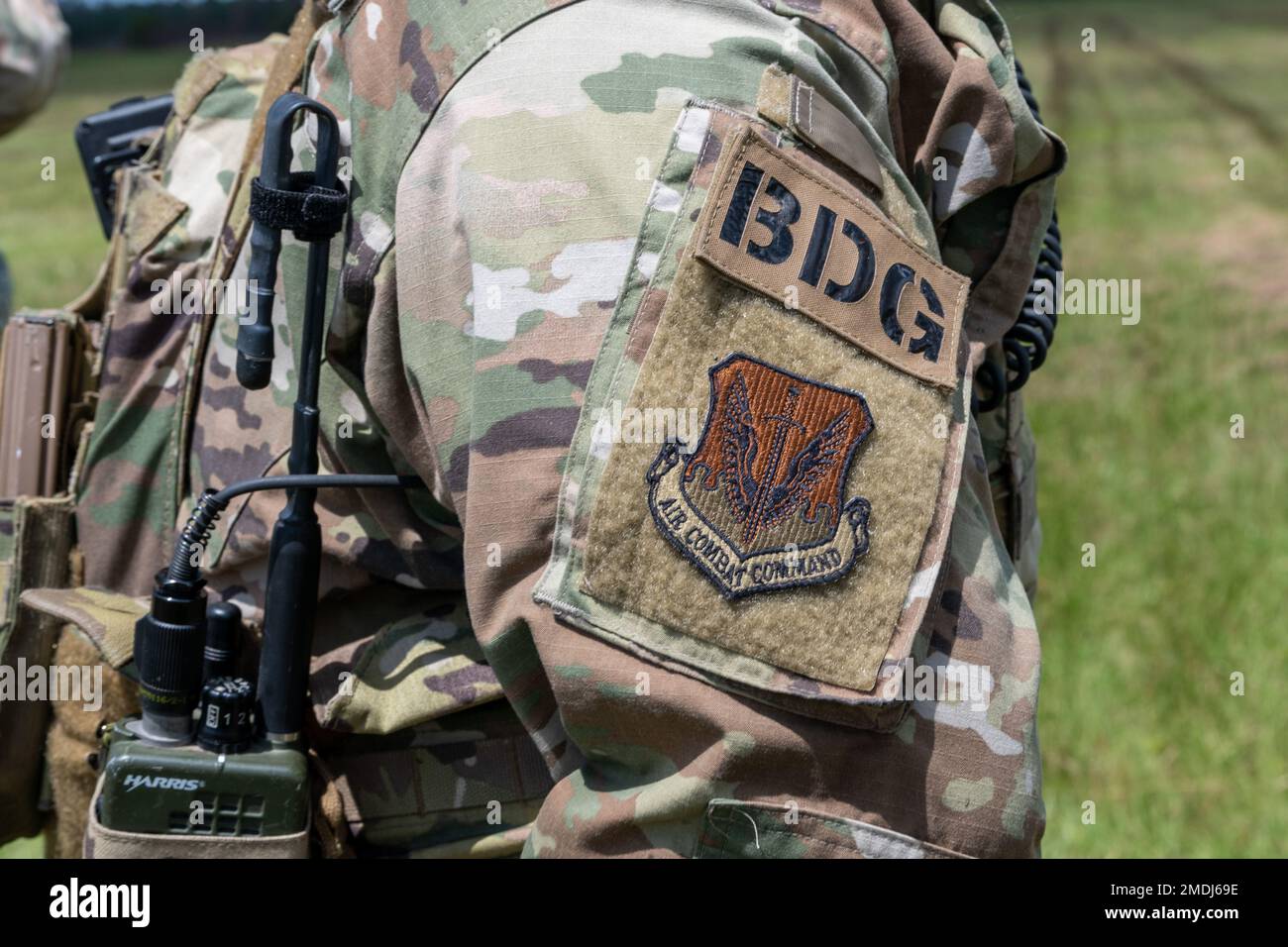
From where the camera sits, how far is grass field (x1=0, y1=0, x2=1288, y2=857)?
3.47m

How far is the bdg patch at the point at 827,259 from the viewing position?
1253 millimetres

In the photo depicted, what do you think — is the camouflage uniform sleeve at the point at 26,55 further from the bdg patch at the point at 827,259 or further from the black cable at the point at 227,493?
the bdg patch at the point at 827,259

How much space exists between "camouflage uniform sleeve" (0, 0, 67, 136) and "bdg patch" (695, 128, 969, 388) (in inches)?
83.2

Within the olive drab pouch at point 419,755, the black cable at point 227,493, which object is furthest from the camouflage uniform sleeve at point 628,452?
the olive drab pouch at point 419,755

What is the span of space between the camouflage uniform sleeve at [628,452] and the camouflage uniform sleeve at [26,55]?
179 centimetres

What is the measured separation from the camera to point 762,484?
1.24 m

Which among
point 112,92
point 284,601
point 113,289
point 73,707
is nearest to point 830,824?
point 284,601

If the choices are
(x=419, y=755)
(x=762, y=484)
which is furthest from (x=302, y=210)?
(x=419, y=755)

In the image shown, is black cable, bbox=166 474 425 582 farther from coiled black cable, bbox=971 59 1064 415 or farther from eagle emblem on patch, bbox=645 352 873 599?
coiled black cable, bbox=971 59 1064 415

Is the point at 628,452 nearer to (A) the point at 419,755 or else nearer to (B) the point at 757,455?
(B) the point at 757,455

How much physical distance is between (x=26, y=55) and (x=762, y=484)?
2241 mm

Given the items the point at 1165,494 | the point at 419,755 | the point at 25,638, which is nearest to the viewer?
the point at 419,755
